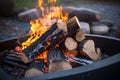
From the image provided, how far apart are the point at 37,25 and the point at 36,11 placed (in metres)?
3.02

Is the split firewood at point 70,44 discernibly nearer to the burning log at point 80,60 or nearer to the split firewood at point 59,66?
the burning log at point 80,60

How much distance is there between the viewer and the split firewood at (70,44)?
9.98ft

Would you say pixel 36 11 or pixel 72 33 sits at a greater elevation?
pixel 72 33

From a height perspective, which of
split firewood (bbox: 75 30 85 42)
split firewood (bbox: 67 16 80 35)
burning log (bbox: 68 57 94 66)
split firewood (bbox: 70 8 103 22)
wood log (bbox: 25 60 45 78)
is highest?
split firewood (bbox: 67 16 80 35)

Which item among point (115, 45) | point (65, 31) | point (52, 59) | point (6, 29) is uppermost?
point (65, 31)

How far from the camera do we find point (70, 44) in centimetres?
305

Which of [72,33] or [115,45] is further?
[115,45]

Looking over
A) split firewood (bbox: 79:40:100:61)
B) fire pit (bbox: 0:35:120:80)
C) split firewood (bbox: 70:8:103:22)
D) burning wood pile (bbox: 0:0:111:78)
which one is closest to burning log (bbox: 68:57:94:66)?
burning wood pile (bbox: 0:0:111:78)

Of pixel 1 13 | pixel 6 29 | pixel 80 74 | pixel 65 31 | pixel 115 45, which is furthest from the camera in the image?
pixel 1 13

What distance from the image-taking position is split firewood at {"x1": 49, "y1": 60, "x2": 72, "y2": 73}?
269 centimetres

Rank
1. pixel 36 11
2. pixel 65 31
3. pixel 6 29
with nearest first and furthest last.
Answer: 1. pixel 65 31
2. pixel 6 29
3. pixel 36 11

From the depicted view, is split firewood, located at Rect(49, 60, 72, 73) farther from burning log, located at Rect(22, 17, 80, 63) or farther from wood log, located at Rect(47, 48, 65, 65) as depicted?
burning log, located at Rect(22, 17, 80, 63)

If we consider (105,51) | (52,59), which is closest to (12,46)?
(52,59)

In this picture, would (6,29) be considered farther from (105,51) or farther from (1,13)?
(105,51)
